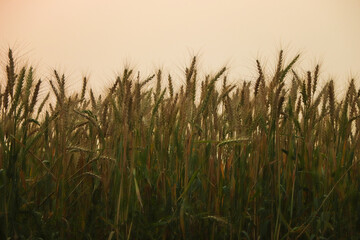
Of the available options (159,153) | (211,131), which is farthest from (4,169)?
(211,131)

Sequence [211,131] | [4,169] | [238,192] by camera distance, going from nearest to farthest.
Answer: [4,169] → [238,192] → [211,131]

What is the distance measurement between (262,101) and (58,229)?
64 cm

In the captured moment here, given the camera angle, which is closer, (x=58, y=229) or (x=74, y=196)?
(x=58, y=229)

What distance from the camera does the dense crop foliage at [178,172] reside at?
1.29m

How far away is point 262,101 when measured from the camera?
1.41 meters

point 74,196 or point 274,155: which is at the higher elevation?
point 274,155

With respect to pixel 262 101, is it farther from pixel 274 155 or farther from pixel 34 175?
pixel 34 175

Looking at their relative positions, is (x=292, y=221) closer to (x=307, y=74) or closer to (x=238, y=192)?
(x=238, y=192)

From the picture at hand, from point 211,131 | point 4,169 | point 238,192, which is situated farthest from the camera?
point 211,131

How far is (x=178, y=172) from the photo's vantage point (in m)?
1.41

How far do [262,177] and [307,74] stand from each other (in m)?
0.36

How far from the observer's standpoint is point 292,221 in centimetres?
142

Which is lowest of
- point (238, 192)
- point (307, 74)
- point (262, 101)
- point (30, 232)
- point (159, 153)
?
point (30, 232)

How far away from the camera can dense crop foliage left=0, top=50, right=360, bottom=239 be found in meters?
1.29
